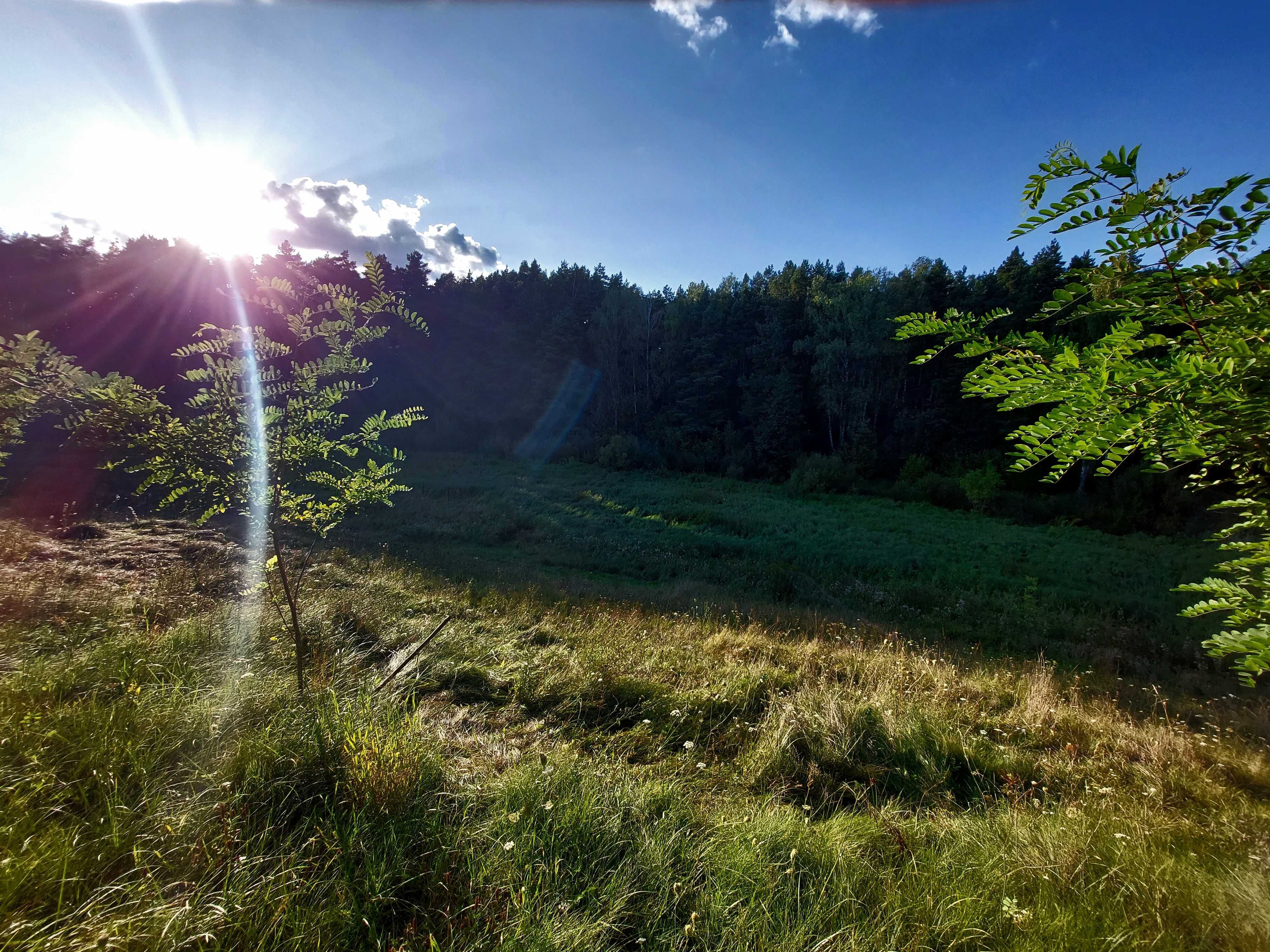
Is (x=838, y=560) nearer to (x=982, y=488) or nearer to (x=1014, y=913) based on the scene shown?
(x=1014, y=913)

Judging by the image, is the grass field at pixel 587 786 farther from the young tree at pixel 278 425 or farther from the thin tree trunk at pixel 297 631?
the young tree at pixel 278 425

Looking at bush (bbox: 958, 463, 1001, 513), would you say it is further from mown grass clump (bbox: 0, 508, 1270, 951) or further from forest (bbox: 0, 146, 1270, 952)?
mown grass clump (bbox: 0, 508, 1270, 951)

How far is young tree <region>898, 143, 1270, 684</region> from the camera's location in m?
1.30

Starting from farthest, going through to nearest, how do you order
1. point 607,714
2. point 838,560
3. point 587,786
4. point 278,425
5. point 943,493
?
point 943,493 < point 838,560 < point 607,714 < point 278,425 < point 587,786

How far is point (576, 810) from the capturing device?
2598 mm

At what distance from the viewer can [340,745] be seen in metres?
2.77

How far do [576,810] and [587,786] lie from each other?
0.85 feet

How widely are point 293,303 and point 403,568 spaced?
26.0 feet

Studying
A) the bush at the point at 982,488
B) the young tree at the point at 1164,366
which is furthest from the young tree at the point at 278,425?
the bush at the point at 982,488

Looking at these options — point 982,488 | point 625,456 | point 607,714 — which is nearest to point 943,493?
point 982,488

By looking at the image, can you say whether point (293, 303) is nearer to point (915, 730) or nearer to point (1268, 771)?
point (915, 730)

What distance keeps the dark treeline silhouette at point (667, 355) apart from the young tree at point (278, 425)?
77.0ft

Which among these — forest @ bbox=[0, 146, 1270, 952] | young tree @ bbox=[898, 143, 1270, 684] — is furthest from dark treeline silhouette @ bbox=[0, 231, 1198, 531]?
young tree @ bbox=[898, 143, 1270, 684]

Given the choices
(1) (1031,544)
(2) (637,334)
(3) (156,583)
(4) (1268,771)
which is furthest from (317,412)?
(2) (637,334)
